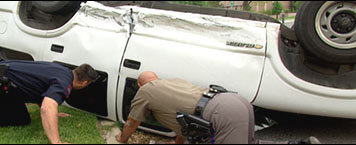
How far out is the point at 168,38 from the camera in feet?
9.16

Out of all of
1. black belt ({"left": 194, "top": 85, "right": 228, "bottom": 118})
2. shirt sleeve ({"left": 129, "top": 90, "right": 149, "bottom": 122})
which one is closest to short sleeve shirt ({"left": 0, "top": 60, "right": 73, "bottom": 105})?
shirt sleeve ({"left": 129, "top": 90, "right": 149, "bottom": 122})

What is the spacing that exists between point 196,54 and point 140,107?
0.65 meters

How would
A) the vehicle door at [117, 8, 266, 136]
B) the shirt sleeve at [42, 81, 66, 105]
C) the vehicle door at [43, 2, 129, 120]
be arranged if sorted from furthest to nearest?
1. the vehicle door at [43, 2, 129, 120]
2. the vehicle door at [117, 8, 266, 136]
3. the shirt sleeve at [42, 81, 66, 105]

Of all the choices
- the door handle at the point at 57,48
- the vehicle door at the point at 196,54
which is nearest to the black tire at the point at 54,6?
the door handle at the point at 57,48

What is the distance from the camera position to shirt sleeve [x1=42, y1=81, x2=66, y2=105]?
2414mm

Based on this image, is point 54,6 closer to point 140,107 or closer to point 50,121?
point 50,121

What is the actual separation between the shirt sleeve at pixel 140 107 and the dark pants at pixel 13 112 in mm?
1079

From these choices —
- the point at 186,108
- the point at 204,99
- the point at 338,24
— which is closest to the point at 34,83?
the point at 186,108

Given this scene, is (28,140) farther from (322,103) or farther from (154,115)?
(322,103)

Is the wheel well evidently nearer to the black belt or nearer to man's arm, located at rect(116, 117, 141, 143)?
the black belt

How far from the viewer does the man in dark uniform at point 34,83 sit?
2.56 metres

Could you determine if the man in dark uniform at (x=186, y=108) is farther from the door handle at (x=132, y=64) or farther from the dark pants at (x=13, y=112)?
the dark pants at (x=13, y=112)

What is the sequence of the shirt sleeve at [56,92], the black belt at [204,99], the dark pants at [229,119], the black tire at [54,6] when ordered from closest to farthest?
1. the dark pants at [229,119]
2. the black belt at [204,99]
3. the shirt sleeve at [56,92]
4. the black tire at [54,6]

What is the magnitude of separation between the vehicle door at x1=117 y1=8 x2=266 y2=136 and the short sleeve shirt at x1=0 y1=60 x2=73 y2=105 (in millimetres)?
456
